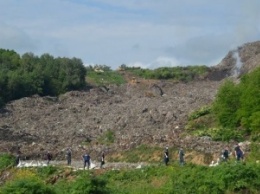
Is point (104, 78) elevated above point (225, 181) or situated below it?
above

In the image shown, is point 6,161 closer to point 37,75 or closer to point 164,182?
point 164,182

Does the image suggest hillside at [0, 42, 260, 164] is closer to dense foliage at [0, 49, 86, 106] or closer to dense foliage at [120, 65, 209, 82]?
dense foliage at [0, 49, 86, 106]

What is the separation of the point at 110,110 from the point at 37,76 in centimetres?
1594

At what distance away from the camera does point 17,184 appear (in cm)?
3125

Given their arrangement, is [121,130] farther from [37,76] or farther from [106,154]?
[37,76]

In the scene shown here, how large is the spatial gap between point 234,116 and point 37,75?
1430 inches

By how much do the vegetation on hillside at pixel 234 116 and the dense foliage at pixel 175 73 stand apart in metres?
46.7

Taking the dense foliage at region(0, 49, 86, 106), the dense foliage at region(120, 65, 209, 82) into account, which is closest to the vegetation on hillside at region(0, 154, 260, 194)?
the dense foliage at region(0, 49, 86, 106)

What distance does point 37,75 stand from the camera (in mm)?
94562

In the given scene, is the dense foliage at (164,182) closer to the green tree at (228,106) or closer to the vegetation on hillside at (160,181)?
the vegetation on hillside at (160,181)

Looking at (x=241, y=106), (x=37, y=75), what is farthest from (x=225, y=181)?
(x=37, y=75)

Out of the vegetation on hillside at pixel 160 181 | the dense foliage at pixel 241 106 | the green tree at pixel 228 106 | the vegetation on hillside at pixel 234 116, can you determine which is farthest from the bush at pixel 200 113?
the vegetation on hillside at pixel 160 181

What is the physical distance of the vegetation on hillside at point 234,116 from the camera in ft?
193

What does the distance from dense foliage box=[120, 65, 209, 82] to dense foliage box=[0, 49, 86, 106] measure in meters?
19.3
